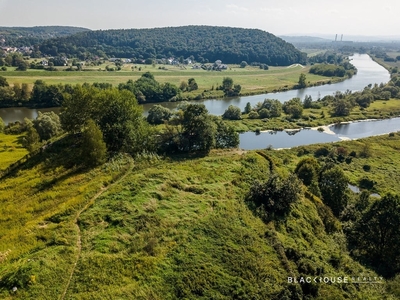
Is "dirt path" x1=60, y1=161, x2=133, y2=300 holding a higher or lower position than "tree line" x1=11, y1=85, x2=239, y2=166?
lower

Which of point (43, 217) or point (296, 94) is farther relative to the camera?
point (296, 94)

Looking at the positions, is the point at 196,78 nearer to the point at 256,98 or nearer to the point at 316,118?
the point at 256,98

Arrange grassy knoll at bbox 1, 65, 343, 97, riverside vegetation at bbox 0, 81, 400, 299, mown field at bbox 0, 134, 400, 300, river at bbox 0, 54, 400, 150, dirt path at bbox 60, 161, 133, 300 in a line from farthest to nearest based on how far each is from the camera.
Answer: grassy knoll at bbox 1, 65, 343, 97
river at bbox 0, 54, 400, 150
riverside vegetation at bbox 0, 81, 400, 299
mown field at bbox 0, 134, 400, 300
dirt path at bbox 60, 161, 133, 300

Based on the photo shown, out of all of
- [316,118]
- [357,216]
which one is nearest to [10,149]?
[357,216]

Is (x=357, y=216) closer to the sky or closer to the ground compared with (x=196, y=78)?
closer to the ground

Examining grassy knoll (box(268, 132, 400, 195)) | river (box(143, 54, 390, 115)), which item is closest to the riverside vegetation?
grassy knoll (box(268, 132, 400, 195))

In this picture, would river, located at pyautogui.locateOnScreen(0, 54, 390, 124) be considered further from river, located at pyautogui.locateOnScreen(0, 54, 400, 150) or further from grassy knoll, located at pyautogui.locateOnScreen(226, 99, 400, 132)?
grassy knoll, located at pyautogui.locateOnScreen(226, 99, 400, 132)

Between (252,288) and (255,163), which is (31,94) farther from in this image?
(252,288)

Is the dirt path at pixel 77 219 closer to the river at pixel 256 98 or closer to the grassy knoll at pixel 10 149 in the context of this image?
the grassy knoll at pixel 10 149
